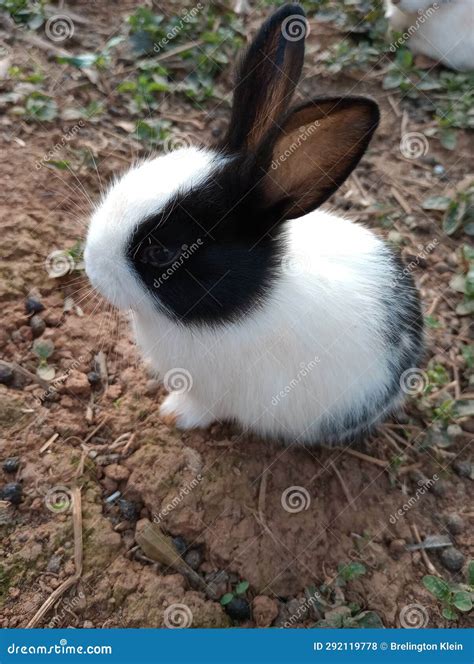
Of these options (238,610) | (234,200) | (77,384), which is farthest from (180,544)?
(234,200)

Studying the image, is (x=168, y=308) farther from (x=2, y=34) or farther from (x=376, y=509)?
(x=2, y=34)

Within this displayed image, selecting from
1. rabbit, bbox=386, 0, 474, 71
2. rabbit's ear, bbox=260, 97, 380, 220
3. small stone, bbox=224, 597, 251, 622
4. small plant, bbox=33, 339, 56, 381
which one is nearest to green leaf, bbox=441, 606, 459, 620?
small stone, bbox=224, 597, 251, 622

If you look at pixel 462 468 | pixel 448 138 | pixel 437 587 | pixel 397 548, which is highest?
pixel 448 138

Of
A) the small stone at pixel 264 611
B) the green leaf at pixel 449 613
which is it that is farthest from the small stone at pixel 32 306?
the green leaf at pixel 449 613

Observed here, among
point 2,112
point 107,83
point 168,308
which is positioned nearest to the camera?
point 168,308

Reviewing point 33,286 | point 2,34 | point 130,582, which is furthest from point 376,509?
point 2,34

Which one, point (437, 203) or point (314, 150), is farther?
point (437, 203)

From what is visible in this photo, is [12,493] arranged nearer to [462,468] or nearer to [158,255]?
[158,255]

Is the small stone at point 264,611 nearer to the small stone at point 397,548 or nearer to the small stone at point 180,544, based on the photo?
the small stone at point 180,544
